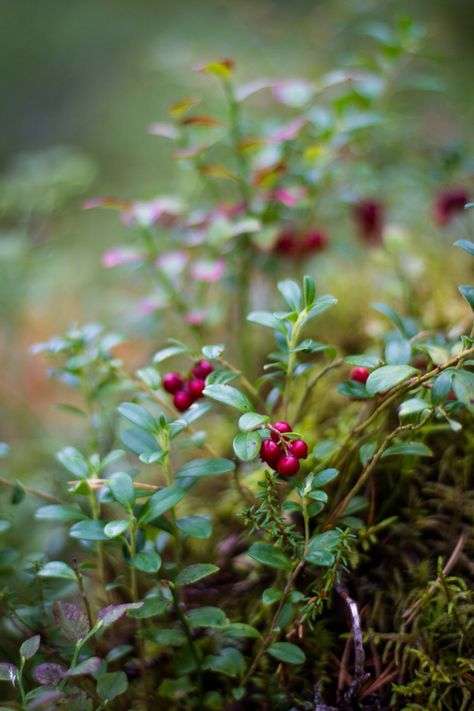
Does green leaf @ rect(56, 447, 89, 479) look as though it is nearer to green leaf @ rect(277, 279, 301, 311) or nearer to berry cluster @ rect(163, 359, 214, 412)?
berry cluster @ rect(163, 359, 214, 412)

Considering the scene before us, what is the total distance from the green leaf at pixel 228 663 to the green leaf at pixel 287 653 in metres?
0.06

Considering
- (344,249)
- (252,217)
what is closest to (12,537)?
(252,217)

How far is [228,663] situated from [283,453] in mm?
280

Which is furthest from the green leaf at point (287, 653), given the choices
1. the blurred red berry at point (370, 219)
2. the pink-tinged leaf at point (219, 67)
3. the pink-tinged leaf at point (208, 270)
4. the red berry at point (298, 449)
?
the blurred red berry at point (370, 219)

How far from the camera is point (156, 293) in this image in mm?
1188

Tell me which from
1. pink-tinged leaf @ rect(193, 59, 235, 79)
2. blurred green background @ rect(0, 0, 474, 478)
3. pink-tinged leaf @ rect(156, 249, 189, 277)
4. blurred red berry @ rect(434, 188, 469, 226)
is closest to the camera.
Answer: pink-tinged leaf @ rect(193, 59, 235, 79)

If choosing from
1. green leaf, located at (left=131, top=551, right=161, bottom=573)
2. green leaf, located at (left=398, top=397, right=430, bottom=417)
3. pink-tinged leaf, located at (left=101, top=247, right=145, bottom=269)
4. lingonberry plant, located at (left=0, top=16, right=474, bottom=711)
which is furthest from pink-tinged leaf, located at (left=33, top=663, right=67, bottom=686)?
pink-tinged leaf, located at (left=101, top=247, right=145, bottom=269)

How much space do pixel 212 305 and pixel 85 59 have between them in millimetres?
3177

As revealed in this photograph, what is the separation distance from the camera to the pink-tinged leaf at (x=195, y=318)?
1.13 m

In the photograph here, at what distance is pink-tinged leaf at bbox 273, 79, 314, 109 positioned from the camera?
3.44 feet

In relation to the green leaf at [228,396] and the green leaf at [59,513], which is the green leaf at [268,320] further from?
the green leaf at [59,513]

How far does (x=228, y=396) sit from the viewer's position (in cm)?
66

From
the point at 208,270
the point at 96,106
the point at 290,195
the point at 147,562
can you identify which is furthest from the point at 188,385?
the point at 96,106

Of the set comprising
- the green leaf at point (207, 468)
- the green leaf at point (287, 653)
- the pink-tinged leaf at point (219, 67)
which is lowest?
the green leaf at point (287, 653)
